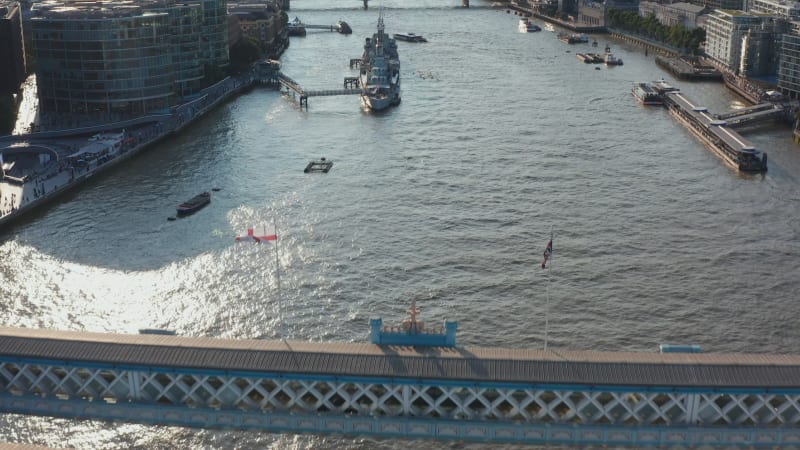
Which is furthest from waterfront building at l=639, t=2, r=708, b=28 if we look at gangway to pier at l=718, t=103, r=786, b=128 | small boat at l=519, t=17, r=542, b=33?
gangway to pier at l=718, t=103, r=786, b=128

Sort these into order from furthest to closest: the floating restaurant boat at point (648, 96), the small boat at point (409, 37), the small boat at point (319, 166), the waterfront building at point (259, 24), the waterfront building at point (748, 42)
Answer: the small boat at point (409, 37) → the waterfront building at point (259, 24) → the waterfront building at point (748, 42) → the floating restaurant boat at point (648, 96) → the small boat at point (319, 166)

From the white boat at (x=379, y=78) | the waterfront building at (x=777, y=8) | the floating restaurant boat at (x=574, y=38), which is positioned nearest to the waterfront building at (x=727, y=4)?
the waterfront building at (x=777, y=8)

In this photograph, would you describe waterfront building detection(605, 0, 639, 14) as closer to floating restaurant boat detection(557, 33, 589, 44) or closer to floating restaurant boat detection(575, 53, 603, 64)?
floating restaurant boat detection(557, 33, 589, 44)

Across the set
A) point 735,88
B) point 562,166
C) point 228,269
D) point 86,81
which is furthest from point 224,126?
point 735,88

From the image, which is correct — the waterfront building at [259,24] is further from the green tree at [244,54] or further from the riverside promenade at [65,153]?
the riverside promenade at [65,153]

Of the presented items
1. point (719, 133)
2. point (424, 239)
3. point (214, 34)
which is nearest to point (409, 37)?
point (214, 34)

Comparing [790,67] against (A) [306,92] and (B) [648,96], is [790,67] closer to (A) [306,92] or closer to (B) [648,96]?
(B) [648,96]
